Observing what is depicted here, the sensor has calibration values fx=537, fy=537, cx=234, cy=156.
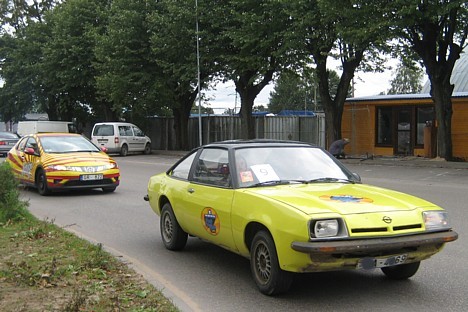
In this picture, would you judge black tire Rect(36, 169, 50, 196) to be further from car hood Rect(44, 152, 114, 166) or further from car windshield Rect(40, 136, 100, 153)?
car windshield Rect(40, 136, 100, 153)

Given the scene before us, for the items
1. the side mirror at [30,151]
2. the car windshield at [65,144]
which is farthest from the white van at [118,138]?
the side mirror at [30,151]

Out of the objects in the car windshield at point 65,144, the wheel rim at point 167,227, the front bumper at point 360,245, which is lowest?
the wheel rim at point 167,227

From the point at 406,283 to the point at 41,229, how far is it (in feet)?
16.1

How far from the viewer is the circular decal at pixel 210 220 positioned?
5.81 meters

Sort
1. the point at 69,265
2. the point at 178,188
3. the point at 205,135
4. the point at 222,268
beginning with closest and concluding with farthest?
the point at 69,265, the point at 222,268, the point at 178,188, the point at 205,135

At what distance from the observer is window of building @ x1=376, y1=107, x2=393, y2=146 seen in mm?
27078

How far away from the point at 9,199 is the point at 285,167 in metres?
4.98

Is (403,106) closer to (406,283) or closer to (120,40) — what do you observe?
(120,40)

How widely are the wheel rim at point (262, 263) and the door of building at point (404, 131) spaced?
22814 millimetres

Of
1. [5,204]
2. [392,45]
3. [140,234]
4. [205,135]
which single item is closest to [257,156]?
[140,234]

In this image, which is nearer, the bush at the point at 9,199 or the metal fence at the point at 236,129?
the bush at the point at 9,199

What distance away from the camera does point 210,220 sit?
5.93 metres

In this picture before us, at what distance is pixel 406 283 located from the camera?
5.46m

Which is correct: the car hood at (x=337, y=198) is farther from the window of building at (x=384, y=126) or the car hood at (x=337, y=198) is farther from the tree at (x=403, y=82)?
the tree at (x=403, y=82)
